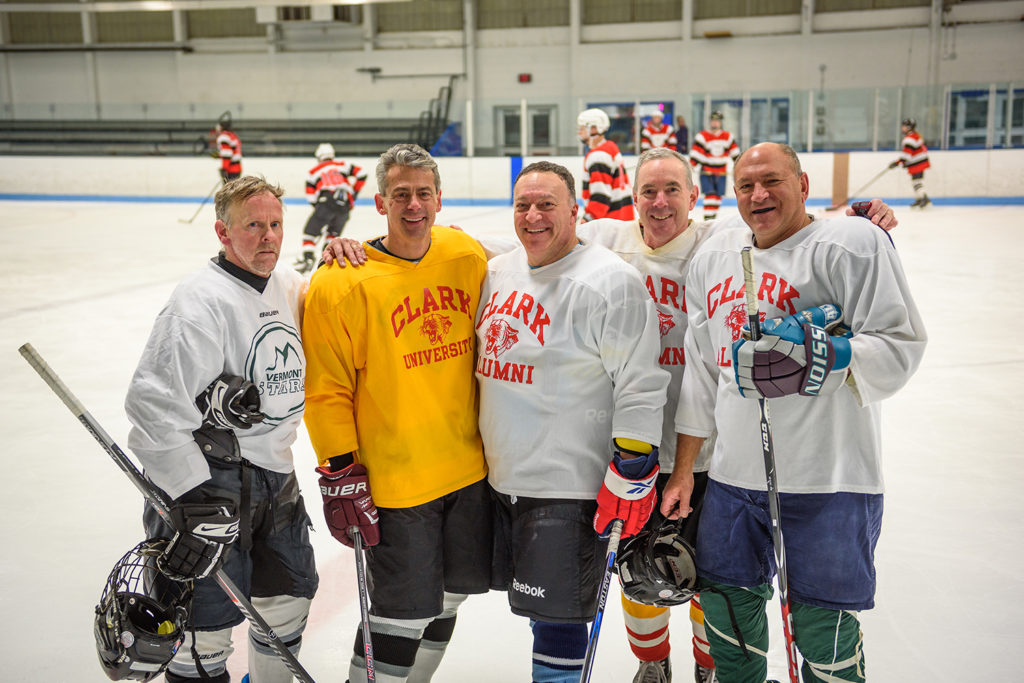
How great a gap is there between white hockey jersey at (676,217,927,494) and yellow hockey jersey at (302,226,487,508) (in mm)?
571

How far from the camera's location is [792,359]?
62.5 inches

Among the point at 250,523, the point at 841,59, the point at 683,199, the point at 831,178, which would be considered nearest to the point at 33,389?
the point at 250,523

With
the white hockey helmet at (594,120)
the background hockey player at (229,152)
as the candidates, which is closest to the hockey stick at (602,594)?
the white hockey helmet at (594,120)

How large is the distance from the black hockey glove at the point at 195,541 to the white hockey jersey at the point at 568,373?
0.61 meters

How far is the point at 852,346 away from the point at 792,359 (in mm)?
146

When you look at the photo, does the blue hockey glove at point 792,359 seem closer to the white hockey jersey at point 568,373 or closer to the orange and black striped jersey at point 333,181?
the white hockey jersey at point 568,373

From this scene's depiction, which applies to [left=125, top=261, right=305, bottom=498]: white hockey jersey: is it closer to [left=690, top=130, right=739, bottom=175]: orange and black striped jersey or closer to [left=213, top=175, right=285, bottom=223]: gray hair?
[left=213, top=175, right=285, bottom=223]: gray hair

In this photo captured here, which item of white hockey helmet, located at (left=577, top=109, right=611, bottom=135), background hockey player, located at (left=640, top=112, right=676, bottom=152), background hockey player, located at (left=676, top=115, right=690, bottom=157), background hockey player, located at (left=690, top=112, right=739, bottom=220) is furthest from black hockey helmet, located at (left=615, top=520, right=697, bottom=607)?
background hockey player, located at (left=676, top=115, right=690, bottom=157)

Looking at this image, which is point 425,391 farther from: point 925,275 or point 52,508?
point 925,275

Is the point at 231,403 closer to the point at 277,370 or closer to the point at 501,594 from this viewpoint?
the point at 277,370

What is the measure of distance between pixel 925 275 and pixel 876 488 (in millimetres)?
6947

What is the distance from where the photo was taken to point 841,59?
1711 cm

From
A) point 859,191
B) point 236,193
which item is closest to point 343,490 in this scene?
point 236,193

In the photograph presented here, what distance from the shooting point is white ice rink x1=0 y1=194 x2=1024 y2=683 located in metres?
2.41
